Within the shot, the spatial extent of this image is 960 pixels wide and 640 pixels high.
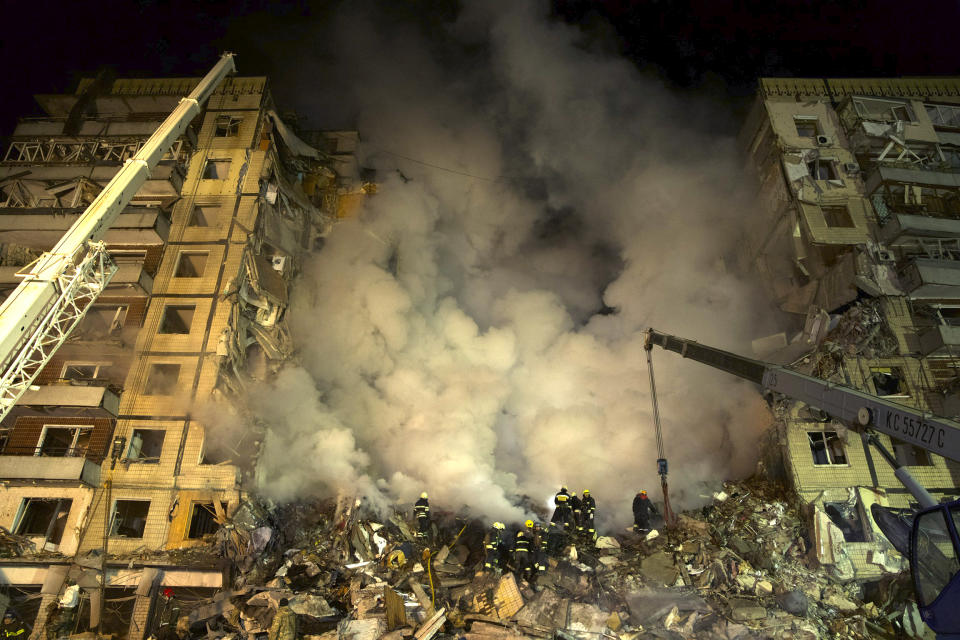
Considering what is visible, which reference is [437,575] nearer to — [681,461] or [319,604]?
[319,604]

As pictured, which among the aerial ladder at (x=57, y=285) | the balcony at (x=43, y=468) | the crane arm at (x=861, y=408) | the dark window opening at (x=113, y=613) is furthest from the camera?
the balcony at (x=43, y=468)

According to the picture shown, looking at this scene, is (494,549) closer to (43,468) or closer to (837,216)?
(43,468)

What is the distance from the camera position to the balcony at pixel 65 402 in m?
19.0

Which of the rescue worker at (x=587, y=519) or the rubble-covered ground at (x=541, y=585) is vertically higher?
the rescue worker at (x=587, y=519)

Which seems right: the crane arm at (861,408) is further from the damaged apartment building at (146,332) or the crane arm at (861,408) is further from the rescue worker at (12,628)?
the rescue worker at (12,628)

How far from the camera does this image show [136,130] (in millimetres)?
24719

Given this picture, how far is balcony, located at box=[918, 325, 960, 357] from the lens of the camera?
20.4 metres

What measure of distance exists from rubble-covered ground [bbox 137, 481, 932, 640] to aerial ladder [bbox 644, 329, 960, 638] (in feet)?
19.8

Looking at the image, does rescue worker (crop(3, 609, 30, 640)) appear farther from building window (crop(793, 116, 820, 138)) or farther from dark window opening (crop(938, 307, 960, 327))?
building window (crop(793, 116, 820, 138))

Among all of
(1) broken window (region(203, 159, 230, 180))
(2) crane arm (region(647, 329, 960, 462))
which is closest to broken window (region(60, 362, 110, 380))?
(1) broken window (region(203, 159, 230, 180))

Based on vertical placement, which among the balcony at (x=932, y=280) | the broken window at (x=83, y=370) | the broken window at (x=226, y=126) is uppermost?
the broken window at (x=226, y=126)

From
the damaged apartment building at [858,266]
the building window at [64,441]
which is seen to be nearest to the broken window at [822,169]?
the damaged apartment building at [858,266]

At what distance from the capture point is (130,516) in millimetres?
19500

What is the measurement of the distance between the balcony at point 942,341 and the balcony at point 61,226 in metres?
31.5
